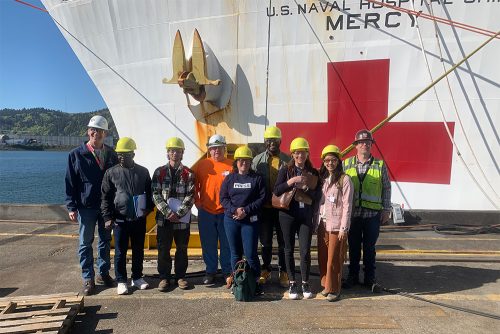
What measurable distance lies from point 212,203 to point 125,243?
31.5 inches

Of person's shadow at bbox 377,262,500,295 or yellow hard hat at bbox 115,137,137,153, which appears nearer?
yellow hard hat at bbox 115,137,137,153

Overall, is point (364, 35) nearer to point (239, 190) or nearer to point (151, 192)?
point (239, 190)

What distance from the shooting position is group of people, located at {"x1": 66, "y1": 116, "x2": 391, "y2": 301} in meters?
2.97

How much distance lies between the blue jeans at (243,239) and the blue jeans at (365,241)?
855 mm

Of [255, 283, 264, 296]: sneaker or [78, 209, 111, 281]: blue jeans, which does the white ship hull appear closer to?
[255, 283, 264, 296]: sneaker

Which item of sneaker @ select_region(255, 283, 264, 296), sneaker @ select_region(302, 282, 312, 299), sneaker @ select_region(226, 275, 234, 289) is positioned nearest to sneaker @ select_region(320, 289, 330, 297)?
sneaker @ select_region(302, 282, 312, 299)

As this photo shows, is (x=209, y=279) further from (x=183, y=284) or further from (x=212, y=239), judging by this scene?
(x=212, y=239)

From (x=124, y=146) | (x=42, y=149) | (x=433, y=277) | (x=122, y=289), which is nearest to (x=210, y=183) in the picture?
(x=124, y=146)

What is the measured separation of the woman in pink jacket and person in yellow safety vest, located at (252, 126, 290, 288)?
1.26 feet

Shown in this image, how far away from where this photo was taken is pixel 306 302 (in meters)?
2.95

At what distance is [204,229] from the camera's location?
131 inches

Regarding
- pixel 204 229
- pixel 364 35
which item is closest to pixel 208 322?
pixel 204 229

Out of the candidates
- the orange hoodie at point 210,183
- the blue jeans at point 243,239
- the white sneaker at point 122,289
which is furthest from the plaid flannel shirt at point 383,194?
the white sneaker at point 122,289

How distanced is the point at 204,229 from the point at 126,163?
0.89 m
